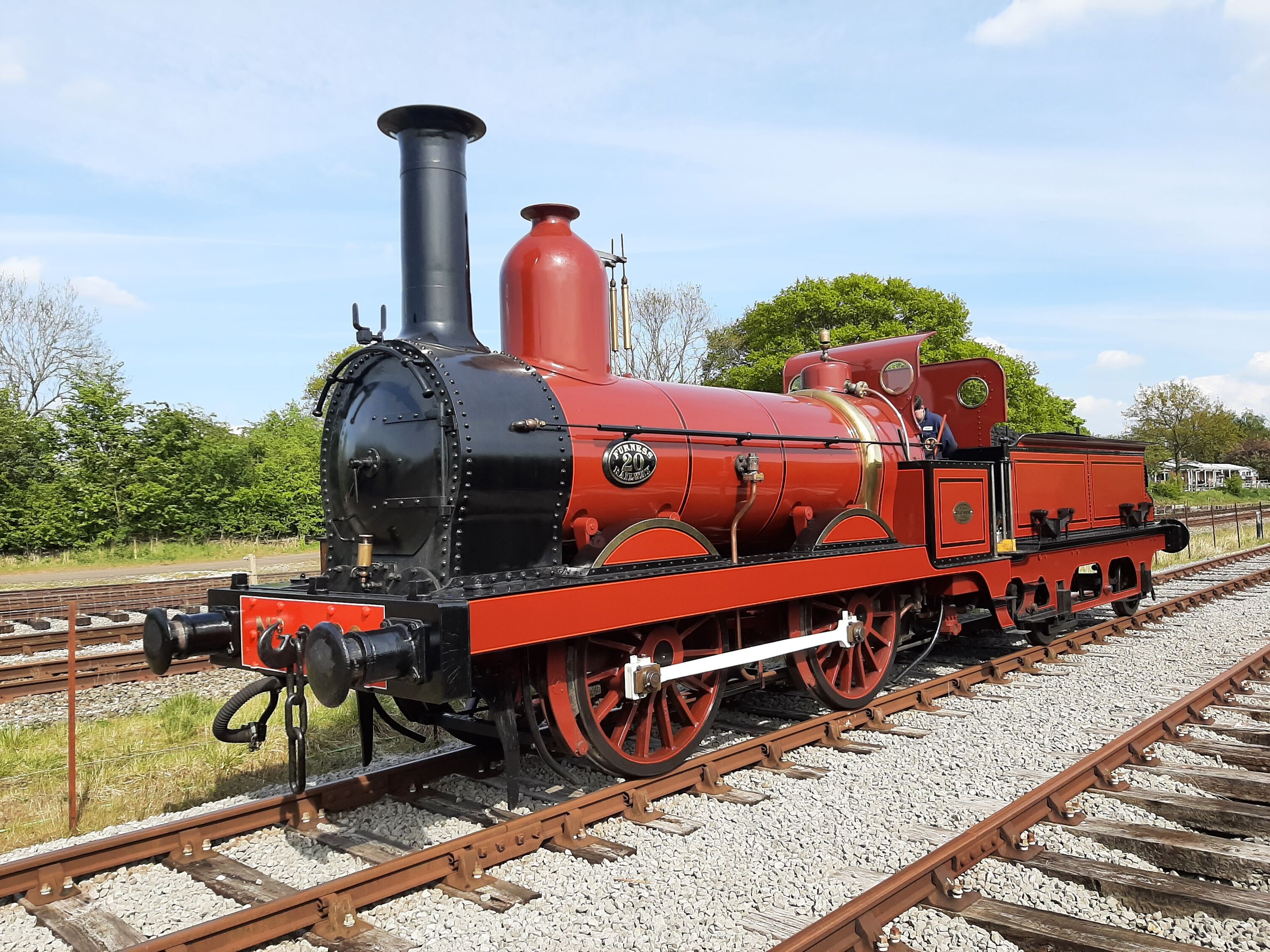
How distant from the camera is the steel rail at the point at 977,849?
3365mm

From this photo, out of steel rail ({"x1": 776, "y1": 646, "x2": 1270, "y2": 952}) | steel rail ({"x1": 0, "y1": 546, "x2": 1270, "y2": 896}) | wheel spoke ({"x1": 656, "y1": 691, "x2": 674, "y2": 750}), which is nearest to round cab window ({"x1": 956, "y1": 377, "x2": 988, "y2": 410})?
steel rail ({"x1": 776, "y1": 646, "x2": 1270, "y2": 952})

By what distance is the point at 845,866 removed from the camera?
14.0 feet

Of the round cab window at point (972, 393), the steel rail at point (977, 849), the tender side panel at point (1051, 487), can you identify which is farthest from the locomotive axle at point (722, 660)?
the round cab window at point (972, 393)

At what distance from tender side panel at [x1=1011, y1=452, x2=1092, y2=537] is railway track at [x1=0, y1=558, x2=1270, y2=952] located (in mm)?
2749

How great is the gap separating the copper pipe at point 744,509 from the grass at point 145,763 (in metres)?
2.74

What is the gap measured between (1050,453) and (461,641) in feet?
24.5

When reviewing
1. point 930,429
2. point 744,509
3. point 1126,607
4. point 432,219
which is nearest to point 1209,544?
point 1126,607

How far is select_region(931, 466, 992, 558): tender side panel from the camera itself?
301 inches

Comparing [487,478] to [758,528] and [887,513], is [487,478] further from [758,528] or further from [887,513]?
[887,513]

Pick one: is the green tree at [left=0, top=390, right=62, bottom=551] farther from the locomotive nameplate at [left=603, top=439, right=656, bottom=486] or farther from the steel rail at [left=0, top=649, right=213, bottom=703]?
the locomotive nameplate at [left=603, top=439, right=656, bottom=486]

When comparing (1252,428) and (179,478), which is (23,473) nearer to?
(179,478)

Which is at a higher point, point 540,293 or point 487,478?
point 540,293

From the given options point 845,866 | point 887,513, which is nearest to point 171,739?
point 845,866

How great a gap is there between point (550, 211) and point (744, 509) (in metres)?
Result: 2.35
